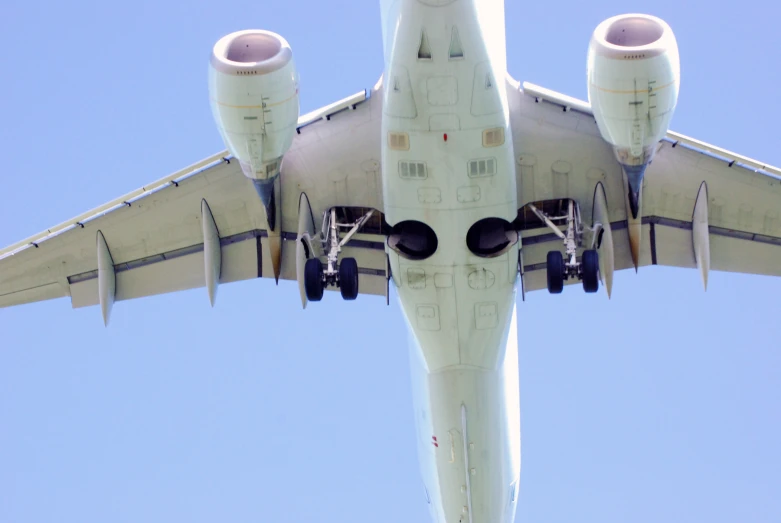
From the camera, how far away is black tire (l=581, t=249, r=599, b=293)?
23.4 metres

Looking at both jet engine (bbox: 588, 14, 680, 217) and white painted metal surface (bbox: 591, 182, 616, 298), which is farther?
white painted metal surface (bbox: 591, 182, 616, 298)

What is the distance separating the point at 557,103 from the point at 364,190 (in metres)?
3.24

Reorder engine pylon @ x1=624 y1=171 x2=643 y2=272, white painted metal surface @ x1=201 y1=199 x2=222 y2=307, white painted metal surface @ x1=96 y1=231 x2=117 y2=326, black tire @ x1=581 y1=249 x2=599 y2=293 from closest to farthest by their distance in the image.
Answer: black tire @ x1=581 y1=249 x2=599 y2=293 < engine pylon @ x1=624 y1=171 x2=643 y2=272 < white painted metal surface @ x1=201 y1=199 x2=222 y2=307 < white painted metal surface @ x1=96 y1=231 x2=117 y2=326

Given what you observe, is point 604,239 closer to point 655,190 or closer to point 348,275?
point 655,190

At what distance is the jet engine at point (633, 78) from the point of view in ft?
65.5

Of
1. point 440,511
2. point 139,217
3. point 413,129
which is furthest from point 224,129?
point 440,511

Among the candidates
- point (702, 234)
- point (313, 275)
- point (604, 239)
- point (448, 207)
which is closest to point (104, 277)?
point (313, 275)

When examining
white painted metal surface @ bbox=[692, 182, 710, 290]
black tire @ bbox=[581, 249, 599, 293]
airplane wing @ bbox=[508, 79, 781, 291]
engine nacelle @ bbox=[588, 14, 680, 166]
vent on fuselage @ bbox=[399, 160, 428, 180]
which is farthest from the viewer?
white painted metal surface @ bbox=[692, 182, 710, 290]

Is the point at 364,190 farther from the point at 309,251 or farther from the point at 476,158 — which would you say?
the point at 476,158

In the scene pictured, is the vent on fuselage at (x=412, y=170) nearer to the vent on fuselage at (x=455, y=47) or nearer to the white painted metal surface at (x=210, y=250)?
the vent on fuselage at (x=455, y=47)

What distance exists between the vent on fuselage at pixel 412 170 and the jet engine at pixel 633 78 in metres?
2.52

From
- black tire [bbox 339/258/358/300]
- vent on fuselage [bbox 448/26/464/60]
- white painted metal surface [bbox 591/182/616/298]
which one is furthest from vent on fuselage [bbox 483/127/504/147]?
black tire [bbox 339/258/358/300]

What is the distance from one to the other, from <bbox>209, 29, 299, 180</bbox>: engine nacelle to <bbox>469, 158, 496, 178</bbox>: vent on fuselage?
2.55m

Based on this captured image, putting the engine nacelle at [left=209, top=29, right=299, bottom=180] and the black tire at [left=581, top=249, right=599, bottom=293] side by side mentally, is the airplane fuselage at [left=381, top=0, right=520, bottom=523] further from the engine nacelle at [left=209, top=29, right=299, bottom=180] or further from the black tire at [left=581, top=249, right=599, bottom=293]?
the engine nacelle at [left=209, top=29, right=299, bottom=180]
